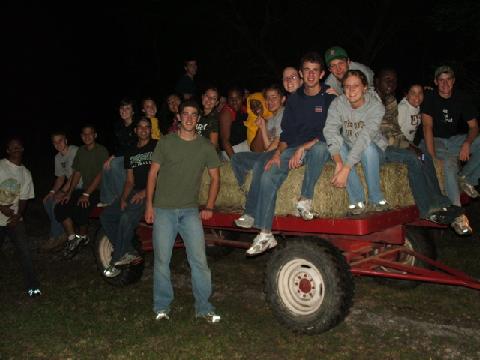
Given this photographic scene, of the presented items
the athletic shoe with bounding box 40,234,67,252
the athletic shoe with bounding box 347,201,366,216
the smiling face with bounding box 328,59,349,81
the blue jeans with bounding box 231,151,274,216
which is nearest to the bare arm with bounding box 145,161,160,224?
the blue jeans with bounding box 231,151,274,216

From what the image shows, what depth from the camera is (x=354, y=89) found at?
5.59 m

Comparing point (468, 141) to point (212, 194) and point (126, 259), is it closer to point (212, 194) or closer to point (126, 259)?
point (212, 194)

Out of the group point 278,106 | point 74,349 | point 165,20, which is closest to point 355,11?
point 165,20

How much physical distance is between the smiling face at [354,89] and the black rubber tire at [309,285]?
150 cm

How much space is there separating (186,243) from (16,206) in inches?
106

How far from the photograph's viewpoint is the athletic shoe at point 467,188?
6496 mm

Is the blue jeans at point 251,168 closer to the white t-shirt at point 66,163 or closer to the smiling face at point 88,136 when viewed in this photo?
the smiling face at point 88,136

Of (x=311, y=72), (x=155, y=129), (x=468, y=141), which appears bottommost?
(x=468, y=141)

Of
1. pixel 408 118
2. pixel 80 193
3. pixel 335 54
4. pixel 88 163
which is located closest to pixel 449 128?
pixel 408 118

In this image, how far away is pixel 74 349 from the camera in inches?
216

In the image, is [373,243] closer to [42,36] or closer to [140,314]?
[140,314]

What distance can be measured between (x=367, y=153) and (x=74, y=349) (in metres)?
3.52

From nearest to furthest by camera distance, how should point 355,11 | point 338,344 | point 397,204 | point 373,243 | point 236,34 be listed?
point 338,344, point 397,204, point 373,243, point 355,11, point 236,34

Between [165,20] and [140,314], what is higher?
[165,20]
